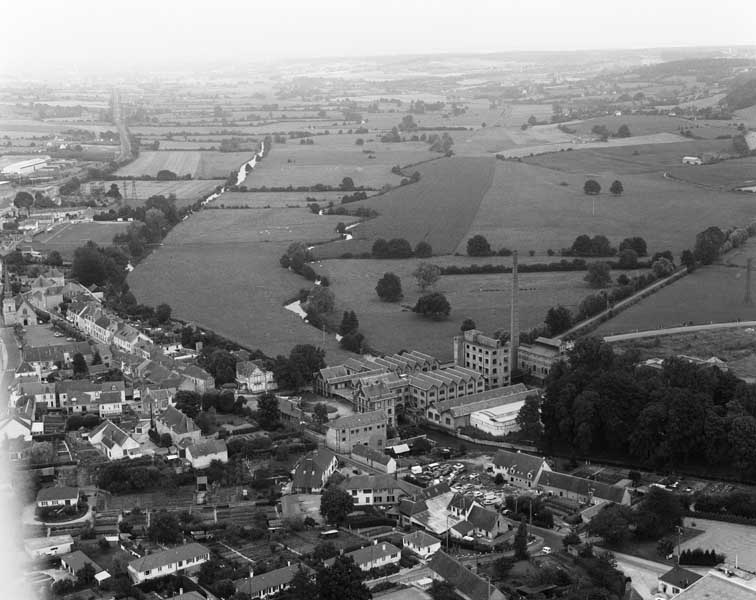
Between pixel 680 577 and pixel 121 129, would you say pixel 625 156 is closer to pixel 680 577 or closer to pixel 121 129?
pixel 121 129

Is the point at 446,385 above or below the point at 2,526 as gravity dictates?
below

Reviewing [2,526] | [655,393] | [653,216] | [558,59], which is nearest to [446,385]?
[655,393]

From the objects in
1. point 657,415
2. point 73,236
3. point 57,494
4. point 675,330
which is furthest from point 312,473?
point 73,236

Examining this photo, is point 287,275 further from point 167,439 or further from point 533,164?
point 533,164

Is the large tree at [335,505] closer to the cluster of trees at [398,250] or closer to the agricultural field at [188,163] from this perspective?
the cluster of trees at [398,250]

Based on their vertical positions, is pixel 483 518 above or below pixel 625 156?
below
